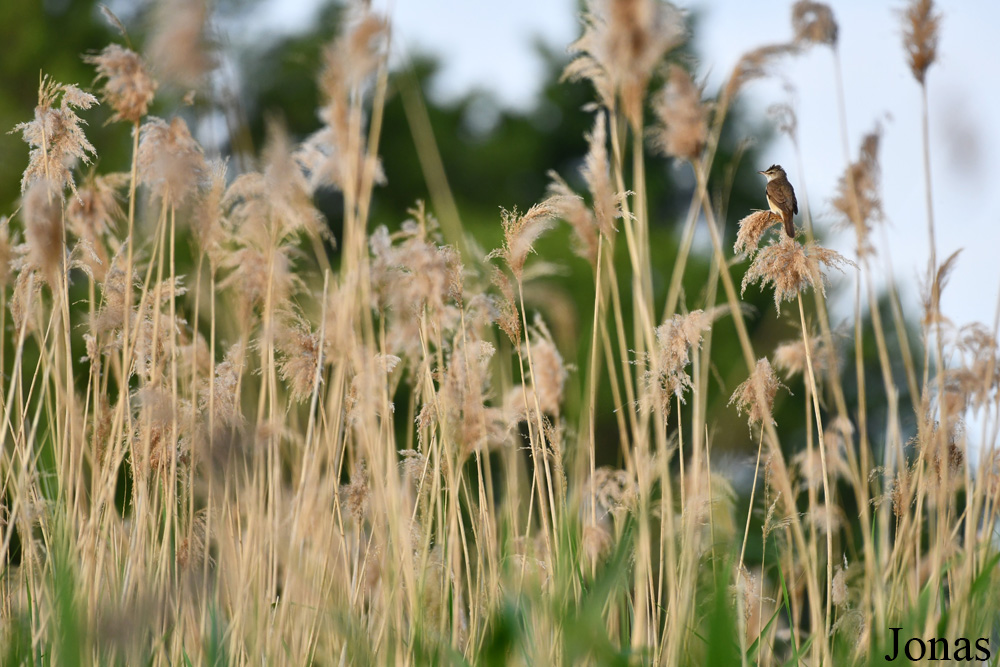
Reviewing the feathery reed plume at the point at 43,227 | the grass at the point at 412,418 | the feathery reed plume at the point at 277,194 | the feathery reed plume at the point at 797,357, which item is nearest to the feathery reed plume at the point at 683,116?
the grass at the point at 412,418

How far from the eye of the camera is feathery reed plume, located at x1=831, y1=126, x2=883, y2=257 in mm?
2420

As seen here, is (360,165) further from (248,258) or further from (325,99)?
(248,258)

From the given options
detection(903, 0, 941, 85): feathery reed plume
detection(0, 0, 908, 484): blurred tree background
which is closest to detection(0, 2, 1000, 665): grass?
detection(903, 0, 941, 85): feathery reed plume

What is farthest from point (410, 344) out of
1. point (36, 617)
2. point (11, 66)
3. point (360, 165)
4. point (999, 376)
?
point (11, 66)

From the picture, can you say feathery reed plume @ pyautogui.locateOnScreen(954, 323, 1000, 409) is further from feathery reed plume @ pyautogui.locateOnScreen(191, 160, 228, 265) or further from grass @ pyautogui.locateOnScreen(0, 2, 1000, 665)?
feathery reed plume @ pyautogui.locateOnScreen(191, 160, 228, 265)

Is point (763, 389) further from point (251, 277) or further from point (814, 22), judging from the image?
point (251, 277)

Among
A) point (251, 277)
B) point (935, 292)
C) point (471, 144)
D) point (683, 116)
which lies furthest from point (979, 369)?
point (471, 144)

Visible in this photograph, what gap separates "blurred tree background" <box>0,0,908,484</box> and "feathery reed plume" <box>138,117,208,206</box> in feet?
27.7

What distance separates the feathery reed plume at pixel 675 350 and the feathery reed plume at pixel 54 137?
5.03ft

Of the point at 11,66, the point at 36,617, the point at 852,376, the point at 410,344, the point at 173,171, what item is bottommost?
the point at 36,617

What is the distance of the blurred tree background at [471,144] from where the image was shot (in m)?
11.7

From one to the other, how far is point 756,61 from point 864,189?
1.95ft

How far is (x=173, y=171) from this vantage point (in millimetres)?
1950

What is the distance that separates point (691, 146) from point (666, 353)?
600 mm
